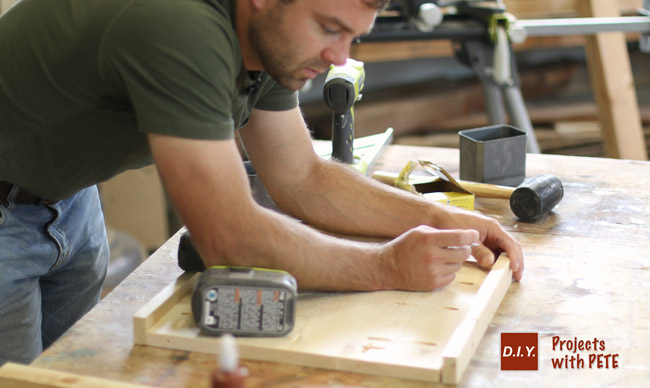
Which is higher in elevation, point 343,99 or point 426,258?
point 343,99

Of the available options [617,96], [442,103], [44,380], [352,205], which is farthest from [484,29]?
[44,380]

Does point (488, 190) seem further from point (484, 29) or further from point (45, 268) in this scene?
point (484, 29)

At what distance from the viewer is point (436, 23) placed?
9.29 feet

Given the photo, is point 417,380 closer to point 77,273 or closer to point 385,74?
point 77,273

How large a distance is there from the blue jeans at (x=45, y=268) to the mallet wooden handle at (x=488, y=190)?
0.94 m

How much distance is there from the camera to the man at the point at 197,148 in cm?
119

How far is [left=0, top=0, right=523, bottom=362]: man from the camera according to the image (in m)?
1.19

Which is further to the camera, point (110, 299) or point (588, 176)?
point (588, 176)

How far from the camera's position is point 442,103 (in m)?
4.23

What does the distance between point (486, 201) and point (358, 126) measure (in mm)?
2097

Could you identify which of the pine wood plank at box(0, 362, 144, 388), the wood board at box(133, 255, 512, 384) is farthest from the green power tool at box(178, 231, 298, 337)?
the pine wood plank at box(0, 362, 144, 388)

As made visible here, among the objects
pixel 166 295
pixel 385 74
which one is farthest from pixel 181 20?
pixel 385 74

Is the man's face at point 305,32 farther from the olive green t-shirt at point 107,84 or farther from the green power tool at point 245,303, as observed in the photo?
the green power tool at point 245,303

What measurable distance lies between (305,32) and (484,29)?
1772 mm
